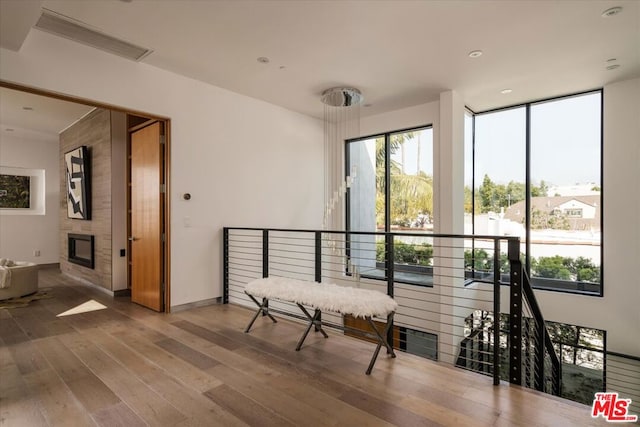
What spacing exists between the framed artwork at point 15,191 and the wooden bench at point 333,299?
674 cm

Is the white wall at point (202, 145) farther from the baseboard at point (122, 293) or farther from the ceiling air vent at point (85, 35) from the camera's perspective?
the baseboard at point (122, 293)

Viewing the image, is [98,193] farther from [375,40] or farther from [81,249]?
[375,40]

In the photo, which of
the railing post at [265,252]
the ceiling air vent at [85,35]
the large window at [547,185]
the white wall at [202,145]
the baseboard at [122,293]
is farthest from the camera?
the baseboard at [122,293]

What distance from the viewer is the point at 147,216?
13.8 feet

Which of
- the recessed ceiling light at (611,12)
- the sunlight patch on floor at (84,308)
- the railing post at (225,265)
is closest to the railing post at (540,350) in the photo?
the recessed ceiling light at (611,12)

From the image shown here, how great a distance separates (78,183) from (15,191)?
97.7 inches

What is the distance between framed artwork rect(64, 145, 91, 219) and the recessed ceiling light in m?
6.80

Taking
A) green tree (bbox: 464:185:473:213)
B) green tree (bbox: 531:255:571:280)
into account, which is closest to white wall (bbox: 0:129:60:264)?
green tree (bbox: 464:185:473:213)

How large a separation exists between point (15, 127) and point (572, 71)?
29.2 ft

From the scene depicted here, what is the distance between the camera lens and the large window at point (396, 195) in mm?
5223

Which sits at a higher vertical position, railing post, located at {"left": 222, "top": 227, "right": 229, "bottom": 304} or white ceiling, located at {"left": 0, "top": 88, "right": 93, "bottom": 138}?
white ceiling, located at {"left": 0, "top": 88, "right": 93, "bottom": 138}

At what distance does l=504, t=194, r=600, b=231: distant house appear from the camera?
443 centimetres

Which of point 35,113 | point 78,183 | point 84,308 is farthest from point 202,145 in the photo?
point 35,113

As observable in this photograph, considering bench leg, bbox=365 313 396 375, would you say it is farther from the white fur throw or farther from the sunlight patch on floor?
the sunlight patch on floor
